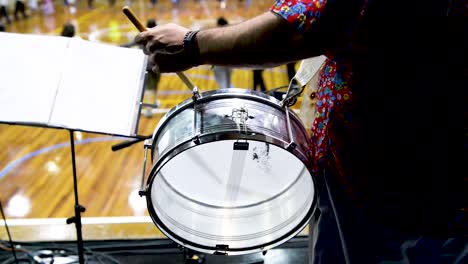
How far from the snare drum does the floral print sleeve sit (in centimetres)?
34

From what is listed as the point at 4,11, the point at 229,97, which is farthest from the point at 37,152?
the point at 4,11

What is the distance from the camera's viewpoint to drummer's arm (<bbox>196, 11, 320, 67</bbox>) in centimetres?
80

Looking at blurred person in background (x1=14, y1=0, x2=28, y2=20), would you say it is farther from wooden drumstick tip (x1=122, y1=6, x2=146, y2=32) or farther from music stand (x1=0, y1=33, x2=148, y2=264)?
wooden drumstick tip (x1=122, y1=6, x2=146, y2=32)

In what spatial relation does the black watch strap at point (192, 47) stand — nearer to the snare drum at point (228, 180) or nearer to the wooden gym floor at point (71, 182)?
the snare drum at point (228, 180)

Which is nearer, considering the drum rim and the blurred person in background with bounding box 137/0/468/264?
the blurred person in background with bounding box 137/0/468/264

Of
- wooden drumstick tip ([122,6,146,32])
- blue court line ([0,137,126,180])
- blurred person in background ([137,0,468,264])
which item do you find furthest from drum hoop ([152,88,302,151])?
blue court line ([0,137,126,180])

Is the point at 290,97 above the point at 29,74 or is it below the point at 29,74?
below

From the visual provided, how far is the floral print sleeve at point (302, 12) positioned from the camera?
0.76 metres

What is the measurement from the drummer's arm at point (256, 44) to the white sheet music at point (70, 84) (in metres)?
0.45

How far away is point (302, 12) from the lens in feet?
2.54

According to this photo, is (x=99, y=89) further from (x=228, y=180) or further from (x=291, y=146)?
(x=291, y=146)

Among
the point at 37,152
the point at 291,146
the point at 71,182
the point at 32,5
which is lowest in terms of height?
the point at 291,146

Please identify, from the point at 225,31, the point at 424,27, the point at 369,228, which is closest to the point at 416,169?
the point at 369,228

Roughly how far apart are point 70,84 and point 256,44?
69 cm
